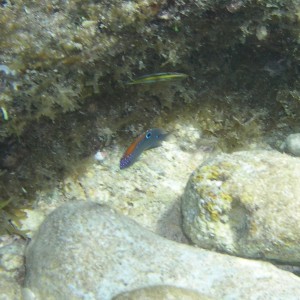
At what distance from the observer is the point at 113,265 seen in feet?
10.1

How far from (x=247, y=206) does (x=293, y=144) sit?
1.37m

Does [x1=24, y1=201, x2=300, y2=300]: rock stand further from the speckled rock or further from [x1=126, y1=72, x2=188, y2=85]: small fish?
[x1=126, y1=72, x2=188, y2=85]: small fish

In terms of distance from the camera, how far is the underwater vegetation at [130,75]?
3.07 m

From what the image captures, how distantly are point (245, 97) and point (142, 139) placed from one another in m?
1.48

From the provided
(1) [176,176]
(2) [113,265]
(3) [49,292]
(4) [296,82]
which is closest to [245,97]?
(4) [296,82]

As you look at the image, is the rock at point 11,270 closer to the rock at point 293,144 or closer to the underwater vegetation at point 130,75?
the underwater vegetation at point 130,75

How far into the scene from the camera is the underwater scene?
3049 millimetres

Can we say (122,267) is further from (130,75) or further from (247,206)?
(130,75)

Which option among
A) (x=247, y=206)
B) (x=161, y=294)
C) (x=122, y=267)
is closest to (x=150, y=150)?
(x=247, y=206)

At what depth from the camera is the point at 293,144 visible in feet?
13.6

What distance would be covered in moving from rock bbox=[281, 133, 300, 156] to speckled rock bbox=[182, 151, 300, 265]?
0.69 meters

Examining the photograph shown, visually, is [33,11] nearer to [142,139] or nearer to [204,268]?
[142,139]

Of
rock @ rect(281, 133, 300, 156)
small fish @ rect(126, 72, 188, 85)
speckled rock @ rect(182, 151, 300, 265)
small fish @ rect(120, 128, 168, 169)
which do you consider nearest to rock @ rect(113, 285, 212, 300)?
speckled rock @ rect(182, 151, 300, 265)

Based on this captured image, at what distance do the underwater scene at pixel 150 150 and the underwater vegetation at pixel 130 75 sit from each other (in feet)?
0.05
